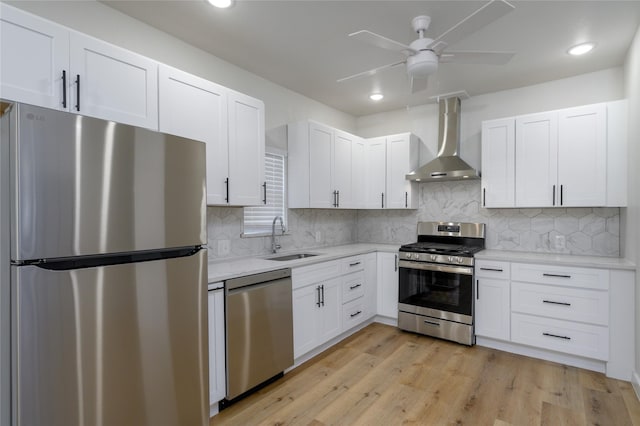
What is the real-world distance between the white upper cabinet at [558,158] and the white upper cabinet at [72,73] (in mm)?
3300

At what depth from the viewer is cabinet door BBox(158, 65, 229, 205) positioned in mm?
2209

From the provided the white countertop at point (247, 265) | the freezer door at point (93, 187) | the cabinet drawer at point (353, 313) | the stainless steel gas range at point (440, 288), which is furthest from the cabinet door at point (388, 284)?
the freezer door at point (93, 187)

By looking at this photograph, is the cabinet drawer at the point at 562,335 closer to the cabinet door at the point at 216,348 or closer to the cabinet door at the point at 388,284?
the cabinet door at the point at 388,284

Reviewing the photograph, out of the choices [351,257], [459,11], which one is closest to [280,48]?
[459,11]

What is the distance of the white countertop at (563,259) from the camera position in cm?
279

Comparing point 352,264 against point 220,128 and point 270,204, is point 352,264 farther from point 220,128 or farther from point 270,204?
point 220,128

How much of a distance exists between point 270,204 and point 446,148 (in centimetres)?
222

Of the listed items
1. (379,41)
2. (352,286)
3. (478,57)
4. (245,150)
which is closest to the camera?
(379,41)

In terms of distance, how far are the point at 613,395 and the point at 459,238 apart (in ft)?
6.42

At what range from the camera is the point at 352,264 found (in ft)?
12.0

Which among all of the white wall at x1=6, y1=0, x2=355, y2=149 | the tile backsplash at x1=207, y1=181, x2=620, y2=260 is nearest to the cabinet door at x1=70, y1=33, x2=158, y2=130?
the white wall at x1=6, y1=0, x2=355, y2=149

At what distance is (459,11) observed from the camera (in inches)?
89.4

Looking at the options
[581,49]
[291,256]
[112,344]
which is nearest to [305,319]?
[291,256]

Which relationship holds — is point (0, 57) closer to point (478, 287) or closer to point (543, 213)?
point (478, 287)
